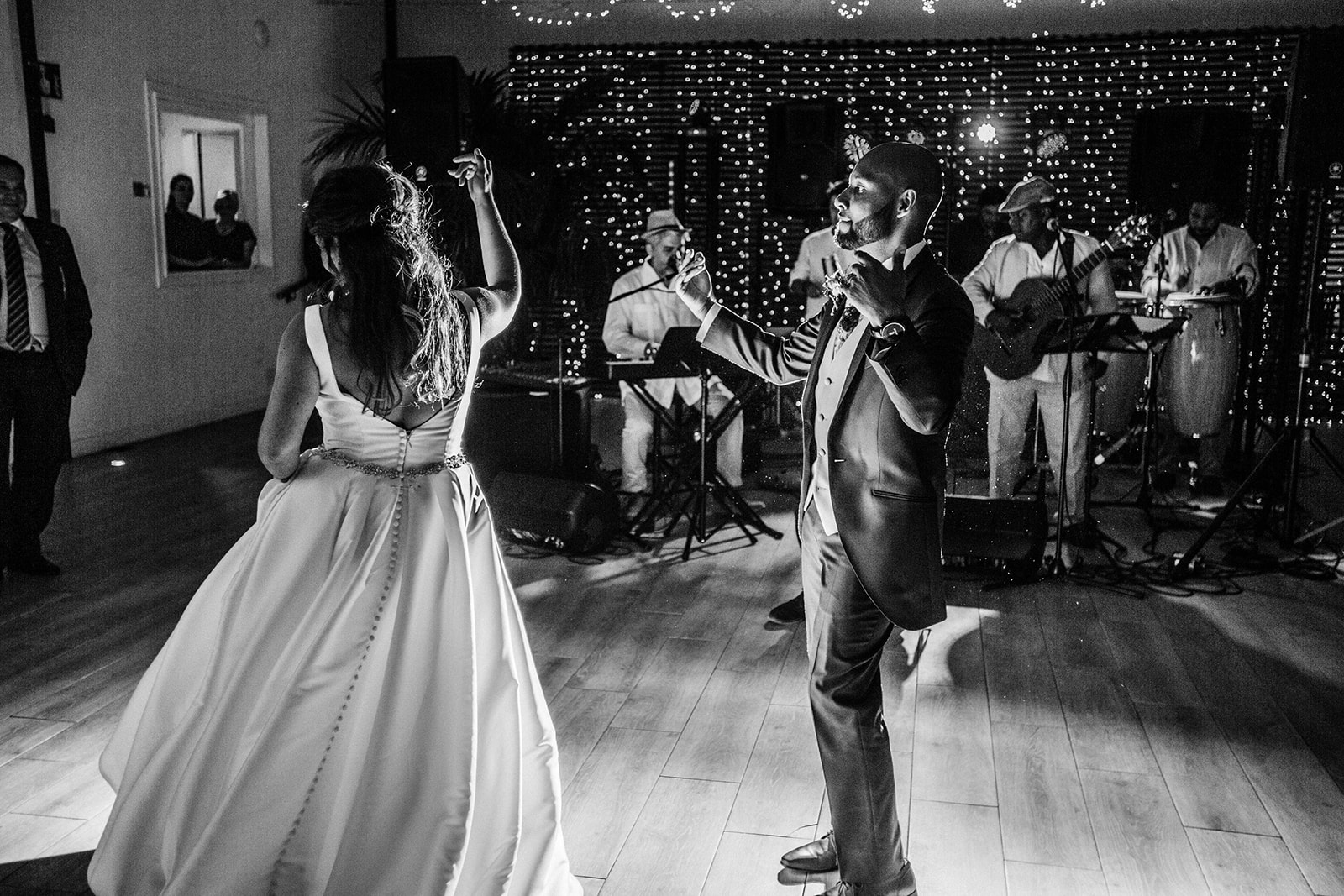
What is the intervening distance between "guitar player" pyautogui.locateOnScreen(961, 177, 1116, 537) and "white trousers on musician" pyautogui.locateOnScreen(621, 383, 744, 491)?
5.10 feet

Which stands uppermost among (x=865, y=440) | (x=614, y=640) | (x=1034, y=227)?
(x=1034, y=227)

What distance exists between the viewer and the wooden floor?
2.80m

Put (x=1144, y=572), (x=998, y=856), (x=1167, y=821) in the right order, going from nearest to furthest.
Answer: (x=998, y=856) → (x=1167, y=821) → (x=1144, y=572)

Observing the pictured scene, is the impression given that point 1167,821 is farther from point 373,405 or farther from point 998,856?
point 373,405

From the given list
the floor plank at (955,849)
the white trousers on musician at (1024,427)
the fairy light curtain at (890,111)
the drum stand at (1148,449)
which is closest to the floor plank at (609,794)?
the floor plank at (955,849)

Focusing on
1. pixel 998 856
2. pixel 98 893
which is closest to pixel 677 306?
pixel 998 856

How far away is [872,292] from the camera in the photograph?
2129 millimetres

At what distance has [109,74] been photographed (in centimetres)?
812

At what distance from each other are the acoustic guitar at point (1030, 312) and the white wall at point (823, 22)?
4.91 metres

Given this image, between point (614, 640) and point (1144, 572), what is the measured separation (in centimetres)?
263

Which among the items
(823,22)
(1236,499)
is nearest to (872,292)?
(1236,499)

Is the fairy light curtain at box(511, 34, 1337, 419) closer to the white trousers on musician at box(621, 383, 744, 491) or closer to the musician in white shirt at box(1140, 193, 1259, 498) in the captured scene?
the musician in white shirt at box(1140, 193, 1259, 498)

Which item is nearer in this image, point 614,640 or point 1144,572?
point 614,640

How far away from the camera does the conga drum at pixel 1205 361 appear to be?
7.18m
